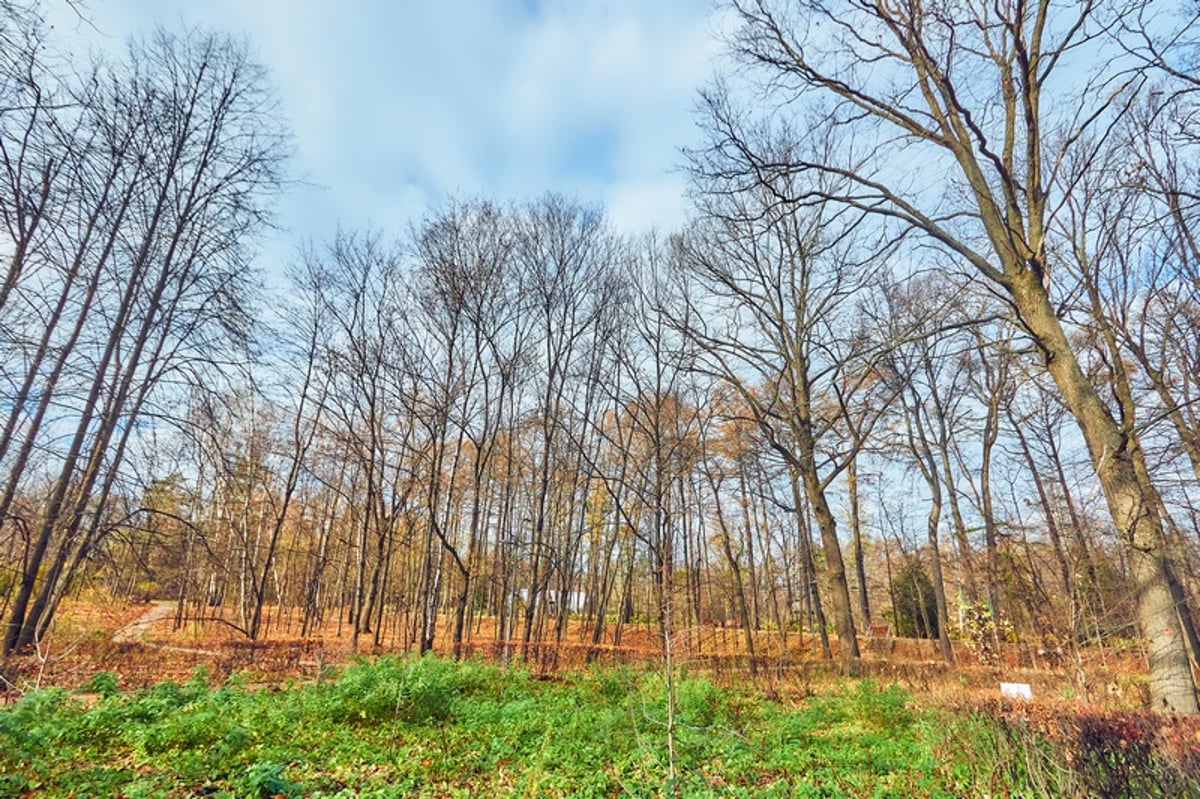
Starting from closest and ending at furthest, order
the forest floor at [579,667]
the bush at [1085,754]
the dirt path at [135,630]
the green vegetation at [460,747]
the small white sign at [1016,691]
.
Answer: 1. the bush at [1085,754]
2. the green vegetation at [460,747]
3. the small white sign at [1016,691]
4. the forest floor at [579,667]
5. the dirt path at [135,630]

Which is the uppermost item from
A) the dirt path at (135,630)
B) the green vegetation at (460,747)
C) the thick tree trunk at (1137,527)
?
the thick tree trunk at (1137,527)

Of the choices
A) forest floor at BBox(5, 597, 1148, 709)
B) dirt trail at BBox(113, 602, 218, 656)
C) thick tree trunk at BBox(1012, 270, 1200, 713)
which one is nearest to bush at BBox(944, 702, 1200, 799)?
thick tree trunk at BBox(1012, 270, 1200, 713)

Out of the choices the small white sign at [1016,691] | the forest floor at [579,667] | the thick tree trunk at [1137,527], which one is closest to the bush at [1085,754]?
the thick tree trunk at [1137,527]

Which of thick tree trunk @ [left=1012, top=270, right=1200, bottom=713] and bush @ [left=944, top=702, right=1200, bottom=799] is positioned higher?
thick tree trunk @ [left=1012, top=270, right=1200, bottom=713]

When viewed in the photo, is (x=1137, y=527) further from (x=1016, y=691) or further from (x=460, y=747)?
(x=460, y=747)

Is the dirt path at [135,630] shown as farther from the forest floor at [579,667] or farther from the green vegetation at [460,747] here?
the green vegetation at [460,747]

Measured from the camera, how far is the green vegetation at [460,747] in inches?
159

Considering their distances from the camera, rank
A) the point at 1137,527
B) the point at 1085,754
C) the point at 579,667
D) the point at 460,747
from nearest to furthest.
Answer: the point at 1085,754 < the point at 1137,527 < the point at 460,747 < the point at 579,667

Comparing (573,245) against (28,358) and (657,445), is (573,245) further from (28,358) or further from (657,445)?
(28,358)

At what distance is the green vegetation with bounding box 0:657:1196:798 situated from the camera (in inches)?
159

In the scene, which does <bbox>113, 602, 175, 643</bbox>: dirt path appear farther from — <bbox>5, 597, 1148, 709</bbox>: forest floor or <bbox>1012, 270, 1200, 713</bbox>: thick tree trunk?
<bbox>1012, 270, 1200, 713</bbox>: thick tree trunk

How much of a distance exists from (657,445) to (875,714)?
776 cm

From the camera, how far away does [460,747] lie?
222 inches

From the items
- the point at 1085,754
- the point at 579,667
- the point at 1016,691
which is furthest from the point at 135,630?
the point at 1085,754
